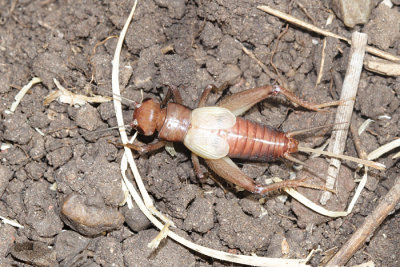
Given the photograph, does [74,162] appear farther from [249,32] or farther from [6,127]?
[249,32]

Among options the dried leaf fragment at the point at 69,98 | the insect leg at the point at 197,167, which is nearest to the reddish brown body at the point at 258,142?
the insect leg at the point at 197,167

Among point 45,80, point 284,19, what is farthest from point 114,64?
point 284,19

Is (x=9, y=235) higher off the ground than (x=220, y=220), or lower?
lower

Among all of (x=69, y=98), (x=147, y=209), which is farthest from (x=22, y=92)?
(x=147, y=209)

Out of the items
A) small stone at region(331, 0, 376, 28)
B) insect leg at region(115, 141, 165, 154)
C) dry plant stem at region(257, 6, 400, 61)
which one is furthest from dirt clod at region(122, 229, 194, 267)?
small stone at region(331, 0, 376, 28)

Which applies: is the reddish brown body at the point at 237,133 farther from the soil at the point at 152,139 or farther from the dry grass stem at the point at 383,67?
the dry grass stem at the point at 383,67

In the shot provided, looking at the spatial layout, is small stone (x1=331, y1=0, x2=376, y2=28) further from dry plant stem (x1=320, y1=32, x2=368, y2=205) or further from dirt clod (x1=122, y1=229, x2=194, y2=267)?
dirt clod (x1=122, y1=229, x2=194, y2=267)

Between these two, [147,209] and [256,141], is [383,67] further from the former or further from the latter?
[147,209]

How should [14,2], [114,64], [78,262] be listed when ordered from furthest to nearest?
[14,2] < [114,64] < [78,262]
